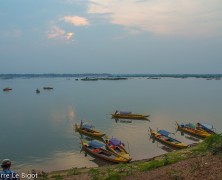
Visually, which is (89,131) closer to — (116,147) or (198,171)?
(116,147)

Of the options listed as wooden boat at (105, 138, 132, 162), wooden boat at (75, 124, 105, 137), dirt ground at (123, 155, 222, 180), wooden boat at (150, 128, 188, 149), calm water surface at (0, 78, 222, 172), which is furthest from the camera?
wooden boat at (75, 124, 105, 137)

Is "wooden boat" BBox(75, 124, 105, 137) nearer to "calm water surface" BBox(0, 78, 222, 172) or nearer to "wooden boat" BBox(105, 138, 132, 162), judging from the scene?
"calm water surface" BBox(0, 78, 222, 172)

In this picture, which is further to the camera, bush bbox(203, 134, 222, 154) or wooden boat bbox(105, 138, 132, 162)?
wooden boat bbox(105, 138, 132, 162)

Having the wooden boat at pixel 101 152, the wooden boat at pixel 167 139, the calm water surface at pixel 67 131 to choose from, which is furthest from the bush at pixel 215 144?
the wooden boat at pixel 167 139

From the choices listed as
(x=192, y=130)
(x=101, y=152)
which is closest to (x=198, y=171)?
(x=101, y=152)

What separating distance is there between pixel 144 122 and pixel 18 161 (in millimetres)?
21539

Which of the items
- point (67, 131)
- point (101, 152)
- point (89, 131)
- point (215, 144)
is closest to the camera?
point (215, 144)

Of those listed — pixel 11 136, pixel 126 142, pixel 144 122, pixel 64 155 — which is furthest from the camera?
pixel 144 122

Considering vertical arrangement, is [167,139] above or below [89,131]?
above

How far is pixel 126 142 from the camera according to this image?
2883cm

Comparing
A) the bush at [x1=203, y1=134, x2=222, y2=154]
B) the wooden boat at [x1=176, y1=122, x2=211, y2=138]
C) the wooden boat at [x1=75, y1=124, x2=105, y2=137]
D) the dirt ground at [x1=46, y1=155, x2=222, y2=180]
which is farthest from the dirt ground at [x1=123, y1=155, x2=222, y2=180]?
the wooden boat at [x1=176, y1=122, x2=211, y2=138]

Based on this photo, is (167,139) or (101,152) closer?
(101,152)

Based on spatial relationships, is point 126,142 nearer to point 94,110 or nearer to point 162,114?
point 162,114

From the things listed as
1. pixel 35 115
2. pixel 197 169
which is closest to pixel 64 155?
pixel 197 169
